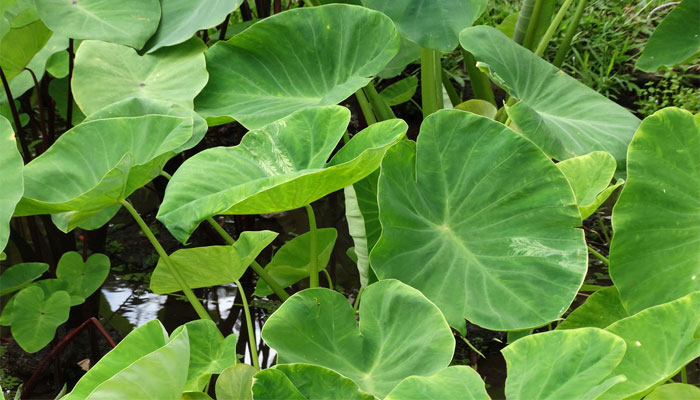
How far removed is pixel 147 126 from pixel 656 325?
2.38 feet

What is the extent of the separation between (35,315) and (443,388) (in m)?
0.91

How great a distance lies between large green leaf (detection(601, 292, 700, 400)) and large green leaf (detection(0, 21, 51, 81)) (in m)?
1.15

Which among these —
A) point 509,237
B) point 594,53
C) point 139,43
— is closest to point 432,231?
point 509,237

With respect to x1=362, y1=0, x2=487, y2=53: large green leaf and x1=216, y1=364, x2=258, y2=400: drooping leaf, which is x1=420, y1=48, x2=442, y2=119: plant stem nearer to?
x1=362, y1=0, x2=487, y2=53: large green leaf

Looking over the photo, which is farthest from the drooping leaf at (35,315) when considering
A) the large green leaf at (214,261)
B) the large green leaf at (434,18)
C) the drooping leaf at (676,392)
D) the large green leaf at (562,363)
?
the drooping leaf at (676,392)

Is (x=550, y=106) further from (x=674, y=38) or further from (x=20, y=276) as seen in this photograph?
(x=20, y=276)

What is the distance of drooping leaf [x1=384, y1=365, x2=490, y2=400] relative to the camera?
2.29 ft

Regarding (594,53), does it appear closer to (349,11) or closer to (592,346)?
(349,11)

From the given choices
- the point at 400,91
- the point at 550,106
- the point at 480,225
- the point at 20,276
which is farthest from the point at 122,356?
the point at 400,91

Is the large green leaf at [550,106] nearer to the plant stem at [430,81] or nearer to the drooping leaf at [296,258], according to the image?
the plant stem at [430,81]

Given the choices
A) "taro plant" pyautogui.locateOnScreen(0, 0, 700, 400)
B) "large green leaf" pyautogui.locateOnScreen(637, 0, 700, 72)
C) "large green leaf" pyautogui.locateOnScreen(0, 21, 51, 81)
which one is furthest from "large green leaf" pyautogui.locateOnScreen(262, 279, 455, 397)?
"large green leaf" pyautogui.locateOnScreen(637, 0, 700, 72)

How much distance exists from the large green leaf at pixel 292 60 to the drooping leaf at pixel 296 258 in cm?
24

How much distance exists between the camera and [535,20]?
172 centimetres

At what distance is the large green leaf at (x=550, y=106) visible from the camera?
1.12m
